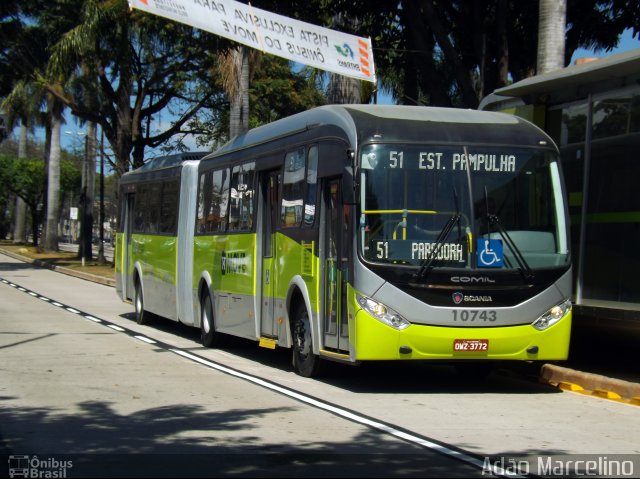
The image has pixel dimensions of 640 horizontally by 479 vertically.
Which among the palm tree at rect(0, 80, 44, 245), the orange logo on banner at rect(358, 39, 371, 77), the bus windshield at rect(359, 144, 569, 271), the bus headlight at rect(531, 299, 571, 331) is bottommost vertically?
the bus headlight at rect(531, 299, 571, 331)

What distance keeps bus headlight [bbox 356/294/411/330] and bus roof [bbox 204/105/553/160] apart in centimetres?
177

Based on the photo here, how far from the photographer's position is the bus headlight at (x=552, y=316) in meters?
11.3

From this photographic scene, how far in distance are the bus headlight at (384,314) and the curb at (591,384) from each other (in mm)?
2436

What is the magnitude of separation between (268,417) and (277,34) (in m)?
8.44

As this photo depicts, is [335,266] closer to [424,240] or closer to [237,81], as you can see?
[424,240]

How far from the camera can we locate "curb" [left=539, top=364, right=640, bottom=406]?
36.2 feet

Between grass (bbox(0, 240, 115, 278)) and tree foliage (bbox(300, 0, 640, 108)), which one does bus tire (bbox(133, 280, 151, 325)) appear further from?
grass (bbox(0, 240, 115, 278))

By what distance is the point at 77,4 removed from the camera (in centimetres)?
3628

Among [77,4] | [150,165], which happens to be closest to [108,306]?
[150,165]

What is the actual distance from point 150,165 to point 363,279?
36.4 feet

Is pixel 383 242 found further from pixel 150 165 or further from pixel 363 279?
pixel 150 165

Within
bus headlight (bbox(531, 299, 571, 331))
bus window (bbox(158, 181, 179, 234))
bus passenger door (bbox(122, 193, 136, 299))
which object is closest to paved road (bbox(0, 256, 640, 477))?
bus headlight (bbox(531, 299, 571, 331))

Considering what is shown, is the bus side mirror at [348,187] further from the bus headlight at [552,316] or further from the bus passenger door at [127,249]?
the bus passenger door at [127,249]

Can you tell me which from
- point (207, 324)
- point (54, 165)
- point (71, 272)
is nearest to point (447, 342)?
point (207, 324)
